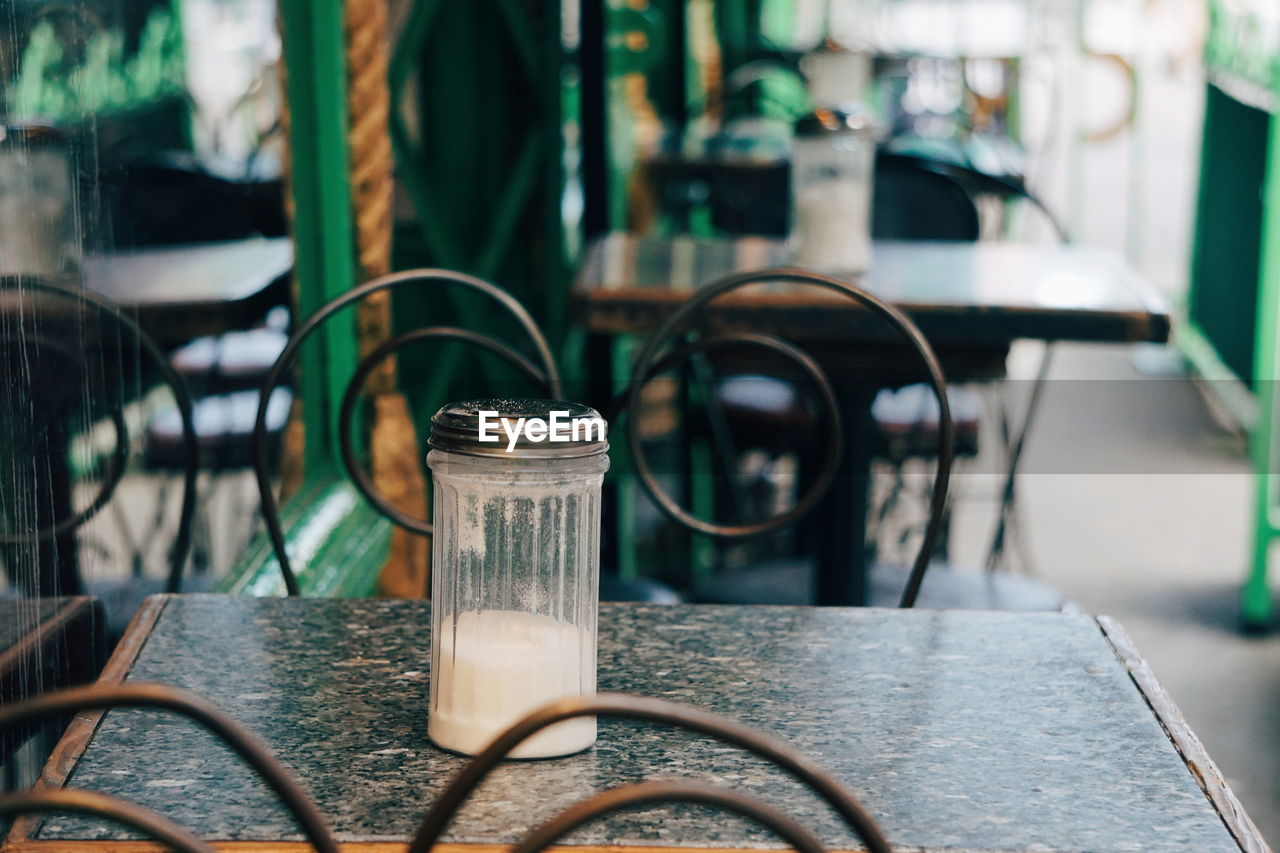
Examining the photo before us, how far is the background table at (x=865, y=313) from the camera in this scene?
2.00 metres

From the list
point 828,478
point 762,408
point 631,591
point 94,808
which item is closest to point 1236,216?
point 762,408

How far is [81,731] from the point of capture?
0.89 m

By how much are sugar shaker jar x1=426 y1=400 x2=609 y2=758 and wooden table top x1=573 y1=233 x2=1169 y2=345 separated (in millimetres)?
1117

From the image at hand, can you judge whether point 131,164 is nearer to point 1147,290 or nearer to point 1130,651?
point 1130,651

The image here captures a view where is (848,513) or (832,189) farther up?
(832,189)

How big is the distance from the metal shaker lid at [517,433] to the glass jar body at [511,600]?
12mm

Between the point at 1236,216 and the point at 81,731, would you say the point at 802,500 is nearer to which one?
the point at 81,731

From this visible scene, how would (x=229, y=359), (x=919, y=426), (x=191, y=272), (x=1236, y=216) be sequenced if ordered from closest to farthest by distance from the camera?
1. (x=191, y=272)
2. (x=229, y=359)
3. (x=919, y=426)
4. (x=1236, y=216)

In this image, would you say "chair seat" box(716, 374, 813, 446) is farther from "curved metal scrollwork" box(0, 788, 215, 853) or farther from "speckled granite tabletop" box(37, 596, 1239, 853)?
"curved metal scrollwork" box(0, 788, 215, 853)

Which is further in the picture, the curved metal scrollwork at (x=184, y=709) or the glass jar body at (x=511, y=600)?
the glass jar body at (x=511, y=600)

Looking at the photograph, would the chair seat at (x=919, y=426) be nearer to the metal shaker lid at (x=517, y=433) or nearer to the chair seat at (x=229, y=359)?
the chair seat at (x=229, y=359)

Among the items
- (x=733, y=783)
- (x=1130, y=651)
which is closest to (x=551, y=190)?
(x=1130, y=651)

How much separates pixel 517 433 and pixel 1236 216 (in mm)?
4813

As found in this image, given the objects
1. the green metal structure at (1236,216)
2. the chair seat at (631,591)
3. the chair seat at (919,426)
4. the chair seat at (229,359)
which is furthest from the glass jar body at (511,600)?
the green metal structure at (1236,216)
